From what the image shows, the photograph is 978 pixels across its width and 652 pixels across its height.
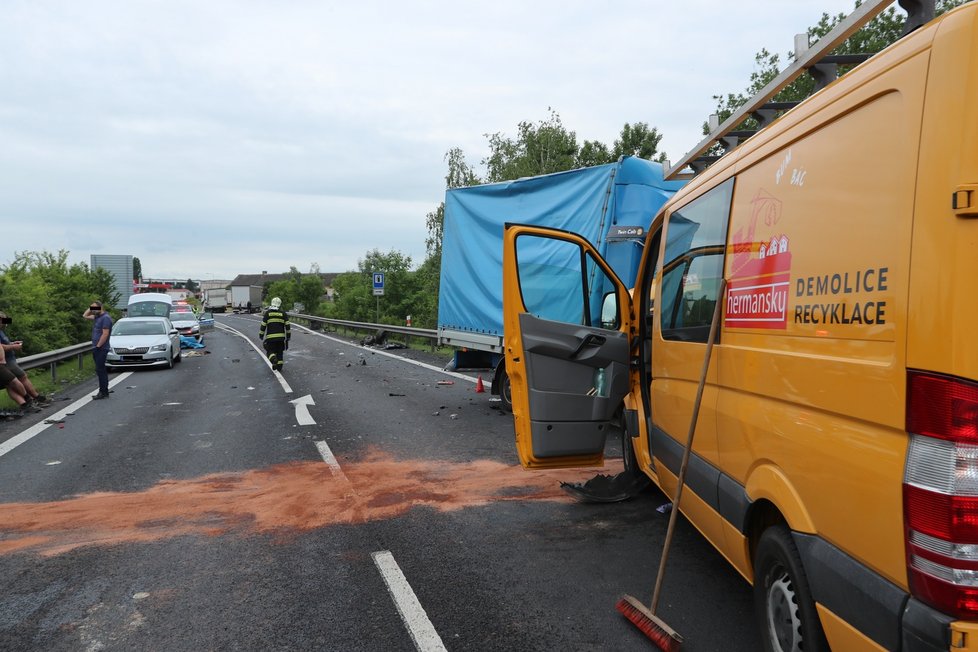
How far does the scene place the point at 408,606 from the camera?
363 cm

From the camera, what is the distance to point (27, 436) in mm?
8594

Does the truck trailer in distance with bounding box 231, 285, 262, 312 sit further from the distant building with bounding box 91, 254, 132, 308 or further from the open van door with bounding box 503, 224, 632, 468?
the open van door with bounding box 503, 224, 632, 468

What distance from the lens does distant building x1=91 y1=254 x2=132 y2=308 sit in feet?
93.4

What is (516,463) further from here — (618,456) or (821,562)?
(821,562)

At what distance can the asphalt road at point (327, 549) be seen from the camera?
11.2ft

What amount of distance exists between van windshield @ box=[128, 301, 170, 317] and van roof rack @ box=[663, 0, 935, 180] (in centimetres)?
2326

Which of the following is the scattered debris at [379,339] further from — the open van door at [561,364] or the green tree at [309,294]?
the green tree at [309,294]

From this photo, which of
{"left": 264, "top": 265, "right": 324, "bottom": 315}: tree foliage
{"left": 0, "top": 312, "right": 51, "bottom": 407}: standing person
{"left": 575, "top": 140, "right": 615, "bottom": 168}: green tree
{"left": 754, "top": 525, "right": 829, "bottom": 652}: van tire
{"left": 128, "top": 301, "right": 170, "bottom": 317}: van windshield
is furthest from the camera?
{"left": 264, "top": 265, "right": 324, "bottom": 315}: tree foliage

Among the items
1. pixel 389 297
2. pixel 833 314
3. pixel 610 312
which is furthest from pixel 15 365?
pixel 389 297

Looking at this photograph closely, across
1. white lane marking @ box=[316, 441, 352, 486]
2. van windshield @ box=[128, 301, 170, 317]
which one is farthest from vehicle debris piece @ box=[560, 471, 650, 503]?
van windshield @ box=[128, 301, 170, 317]

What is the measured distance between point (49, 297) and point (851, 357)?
76.2 ft

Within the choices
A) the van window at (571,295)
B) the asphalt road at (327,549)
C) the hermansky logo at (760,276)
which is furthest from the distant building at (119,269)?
the hermansky logo at (760,276)

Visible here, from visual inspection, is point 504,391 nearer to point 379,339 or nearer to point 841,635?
point 841,635

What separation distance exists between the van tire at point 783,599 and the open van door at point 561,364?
81.1 inches
